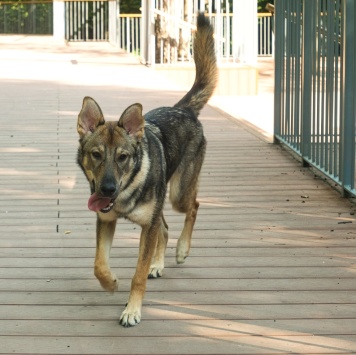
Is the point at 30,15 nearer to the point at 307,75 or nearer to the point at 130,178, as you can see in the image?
the point at 307,75

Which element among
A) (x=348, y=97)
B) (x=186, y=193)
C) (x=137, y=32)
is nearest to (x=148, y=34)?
(x=137, y=32)

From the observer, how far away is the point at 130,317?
16.5 ft

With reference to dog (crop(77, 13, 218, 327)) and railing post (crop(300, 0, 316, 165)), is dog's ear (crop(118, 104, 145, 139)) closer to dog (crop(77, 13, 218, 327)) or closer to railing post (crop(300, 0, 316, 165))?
dog (crop(77, 13, 218, 327))

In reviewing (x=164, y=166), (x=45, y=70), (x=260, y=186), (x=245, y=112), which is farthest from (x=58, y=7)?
(x=164, y=166)

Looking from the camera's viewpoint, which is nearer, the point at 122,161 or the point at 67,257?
Result: the point at 122,161

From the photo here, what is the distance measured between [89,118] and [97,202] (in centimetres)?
47

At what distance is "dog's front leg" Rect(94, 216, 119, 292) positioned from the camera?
5348 millimetres

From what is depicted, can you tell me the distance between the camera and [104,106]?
14.7m

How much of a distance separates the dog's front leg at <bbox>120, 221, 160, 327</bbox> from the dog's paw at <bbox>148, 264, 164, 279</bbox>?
1.94 ft

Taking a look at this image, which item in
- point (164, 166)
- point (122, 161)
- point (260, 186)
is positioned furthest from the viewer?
point (260, 186)

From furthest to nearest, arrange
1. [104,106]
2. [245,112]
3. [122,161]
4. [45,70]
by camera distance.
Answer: [45,70], [245,112], [104,106], [122,161]

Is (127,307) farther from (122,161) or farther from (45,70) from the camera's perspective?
(45,70)

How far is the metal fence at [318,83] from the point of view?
8.23 m

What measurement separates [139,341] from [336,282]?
4.89 ft
